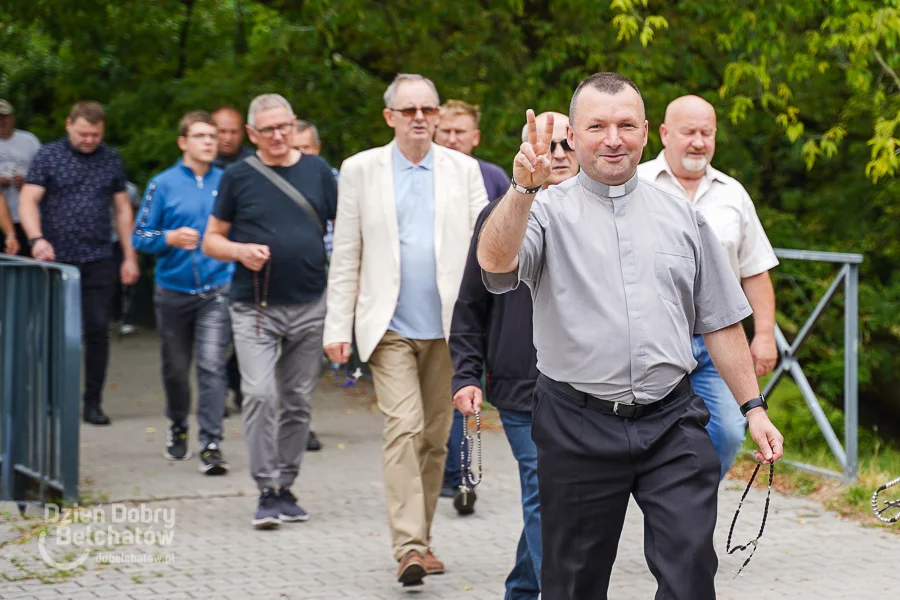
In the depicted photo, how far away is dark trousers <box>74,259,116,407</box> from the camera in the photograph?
9.19 m

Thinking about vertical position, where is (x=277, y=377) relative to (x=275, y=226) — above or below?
below

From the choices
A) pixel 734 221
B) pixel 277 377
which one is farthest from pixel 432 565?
pixel 734 221

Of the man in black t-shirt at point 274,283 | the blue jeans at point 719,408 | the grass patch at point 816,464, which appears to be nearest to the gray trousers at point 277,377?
the man in black t-shirt at point 274,283

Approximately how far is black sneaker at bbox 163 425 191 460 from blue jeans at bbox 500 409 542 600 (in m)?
3.72

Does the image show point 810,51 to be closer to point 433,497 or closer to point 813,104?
point 813,104

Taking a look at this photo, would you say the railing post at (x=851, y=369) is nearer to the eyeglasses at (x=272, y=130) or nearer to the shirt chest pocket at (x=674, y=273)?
the eyeglasses at (x=272, y=130)

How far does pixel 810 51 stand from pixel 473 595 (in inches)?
212

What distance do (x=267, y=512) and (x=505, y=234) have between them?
11.3 ft

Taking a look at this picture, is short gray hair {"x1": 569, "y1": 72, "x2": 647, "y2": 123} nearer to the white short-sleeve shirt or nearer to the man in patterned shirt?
the white short-sleeve shirt

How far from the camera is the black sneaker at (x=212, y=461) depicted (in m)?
7.88

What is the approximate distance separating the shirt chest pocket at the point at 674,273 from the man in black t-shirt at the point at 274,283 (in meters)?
3.12

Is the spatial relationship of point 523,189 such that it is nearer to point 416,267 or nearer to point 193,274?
point 416,267

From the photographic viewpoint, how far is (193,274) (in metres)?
8.06

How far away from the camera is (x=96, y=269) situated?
9172 millimetres
